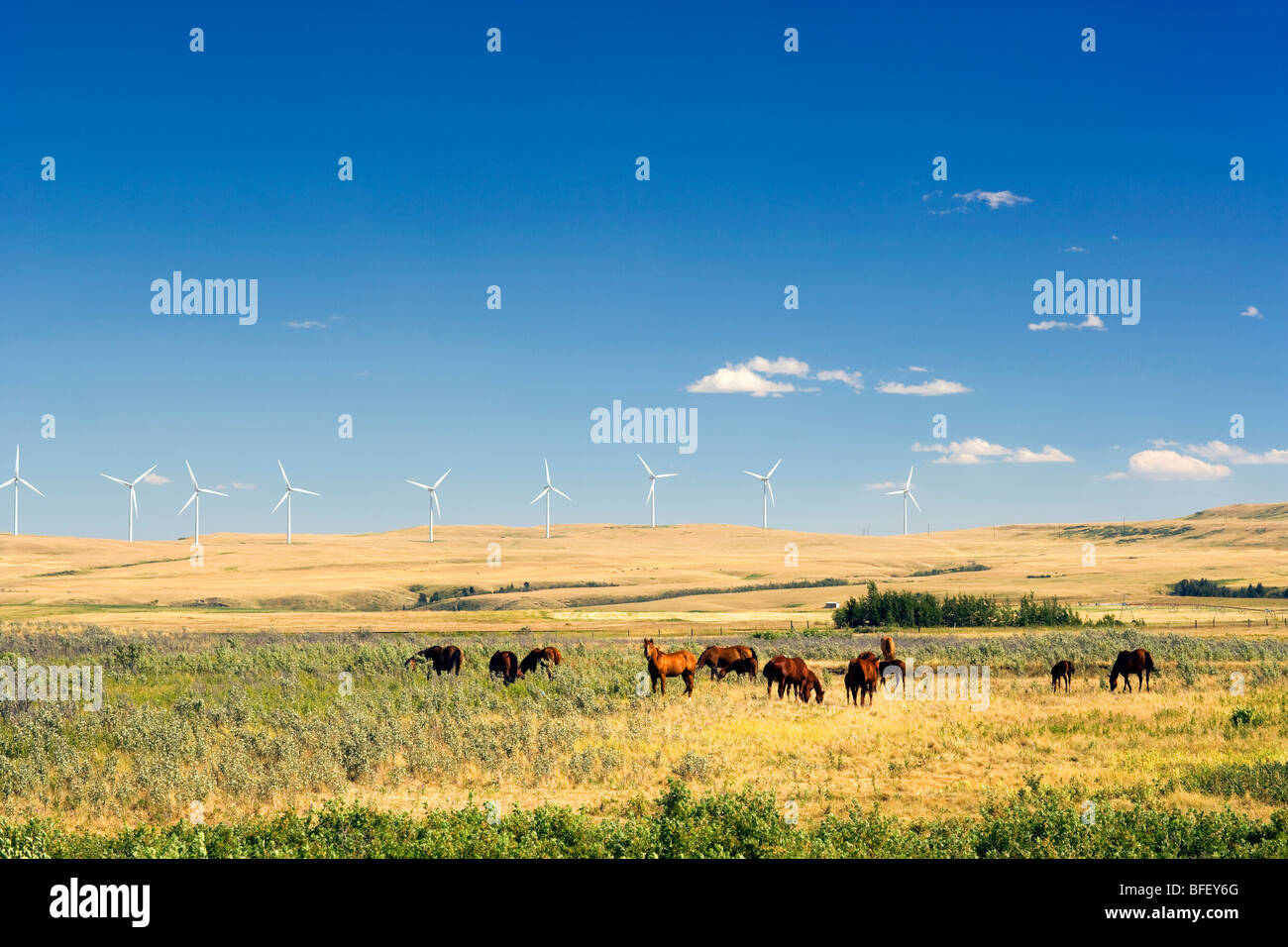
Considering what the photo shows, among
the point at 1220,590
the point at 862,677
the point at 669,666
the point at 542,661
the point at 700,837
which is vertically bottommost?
the point at 1220,590

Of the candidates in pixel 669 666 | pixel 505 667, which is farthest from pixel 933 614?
pixel 505 667

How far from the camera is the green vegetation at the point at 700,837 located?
10.3 meters

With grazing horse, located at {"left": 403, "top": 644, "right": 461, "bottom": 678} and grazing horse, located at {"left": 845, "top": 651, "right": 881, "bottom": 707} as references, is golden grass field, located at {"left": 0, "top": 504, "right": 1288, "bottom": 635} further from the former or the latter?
grazing horse, located at {"left": 845, "top": 651, "right": 881, "bottom": 707}

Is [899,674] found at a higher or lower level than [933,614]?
higher

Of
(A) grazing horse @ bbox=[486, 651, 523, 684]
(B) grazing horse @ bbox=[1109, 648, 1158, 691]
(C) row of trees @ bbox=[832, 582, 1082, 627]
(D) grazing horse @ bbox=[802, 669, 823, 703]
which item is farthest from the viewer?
(C) row of trees @ bbox=[832, 582, 1082, 627]

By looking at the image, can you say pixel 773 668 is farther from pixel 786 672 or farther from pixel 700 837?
pixel 700 837

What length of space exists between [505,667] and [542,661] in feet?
8.86

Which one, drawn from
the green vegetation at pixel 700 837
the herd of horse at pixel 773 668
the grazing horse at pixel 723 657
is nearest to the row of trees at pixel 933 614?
the herd of horse at pixel 773 668

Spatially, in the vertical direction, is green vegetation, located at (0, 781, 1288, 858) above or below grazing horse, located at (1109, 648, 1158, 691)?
above

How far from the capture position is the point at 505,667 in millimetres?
28797

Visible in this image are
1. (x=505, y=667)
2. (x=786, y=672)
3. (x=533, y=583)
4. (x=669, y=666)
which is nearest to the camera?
(x=786, y=672)

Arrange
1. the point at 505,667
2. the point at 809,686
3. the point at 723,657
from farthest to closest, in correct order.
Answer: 1. the point at 723,657
2. the point at 505,667
3. the point at 809,686

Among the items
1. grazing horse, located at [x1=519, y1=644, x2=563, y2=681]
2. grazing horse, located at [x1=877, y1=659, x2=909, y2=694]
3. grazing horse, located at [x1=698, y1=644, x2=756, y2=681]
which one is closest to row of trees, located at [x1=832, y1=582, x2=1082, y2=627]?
grazing horse, located at [x1=698, y1=644, x2=756, y2=681]

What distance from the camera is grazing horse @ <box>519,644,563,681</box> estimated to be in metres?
29.5
